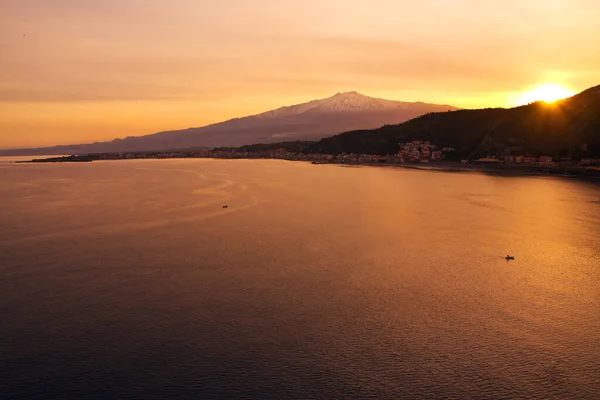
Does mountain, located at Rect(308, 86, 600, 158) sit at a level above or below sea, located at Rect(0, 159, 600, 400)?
above

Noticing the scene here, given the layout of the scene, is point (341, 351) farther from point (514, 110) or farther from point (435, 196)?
point (514, 110)

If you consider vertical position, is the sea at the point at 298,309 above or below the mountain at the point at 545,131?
below

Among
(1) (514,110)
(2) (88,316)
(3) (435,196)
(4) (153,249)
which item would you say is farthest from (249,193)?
(1) (514,110)

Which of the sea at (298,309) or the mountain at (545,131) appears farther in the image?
the mountain at (545,131)

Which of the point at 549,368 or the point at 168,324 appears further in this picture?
the point at 168,324

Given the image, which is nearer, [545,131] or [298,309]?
[298,309]

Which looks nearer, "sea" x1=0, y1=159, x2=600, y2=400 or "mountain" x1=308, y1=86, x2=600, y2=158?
"sea" x1=0, y1=159, x2=600, y2=400

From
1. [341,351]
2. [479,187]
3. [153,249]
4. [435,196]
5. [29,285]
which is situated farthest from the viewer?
[479,187]

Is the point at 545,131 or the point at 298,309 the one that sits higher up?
the point at 545,131
